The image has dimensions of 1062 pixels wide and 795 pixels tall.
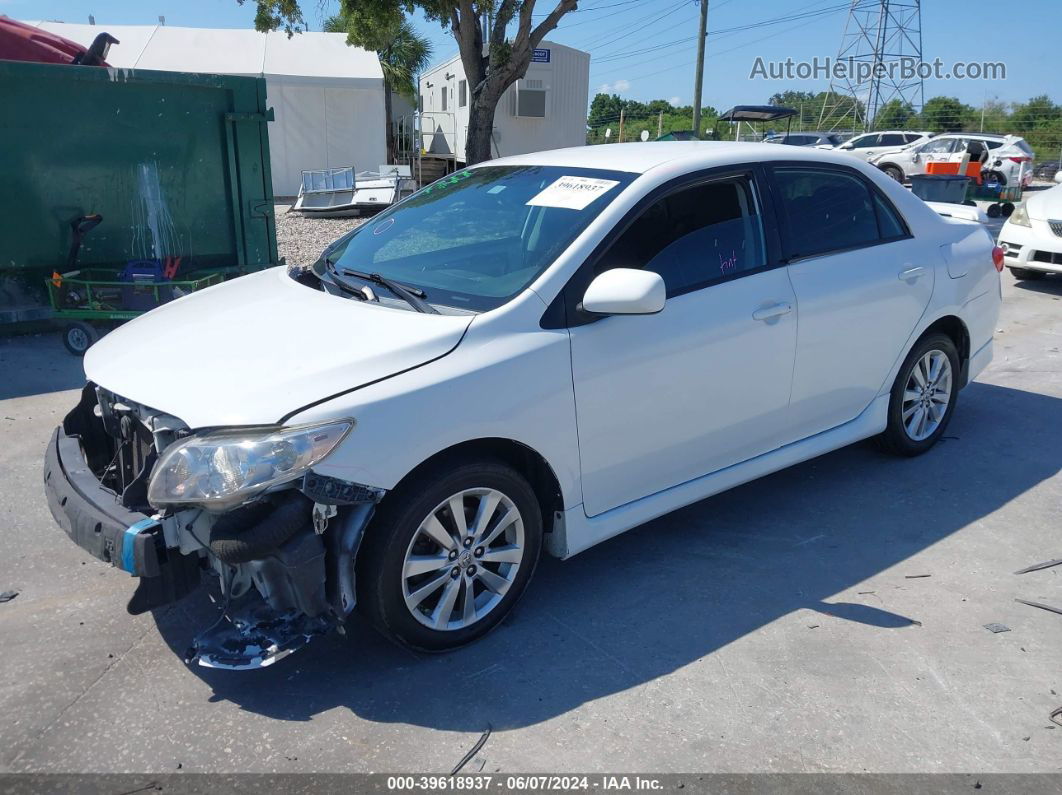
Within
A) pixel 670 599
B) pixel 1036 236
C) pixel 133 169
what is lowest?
pixel 670 599

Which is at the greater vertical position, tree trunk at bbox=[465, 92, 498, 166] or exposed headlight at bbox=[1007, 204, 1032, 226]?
tree trunk at bbox=[465, 92, 498, 166]

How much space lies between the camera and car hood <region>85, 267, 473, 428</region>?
2.81 meters

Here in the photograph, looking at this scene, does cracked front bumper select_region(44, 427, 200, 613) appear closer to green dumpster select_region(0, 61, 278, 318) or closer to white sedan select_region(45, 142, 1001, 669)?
white sedan select_region(45, 142, 1001, 669)

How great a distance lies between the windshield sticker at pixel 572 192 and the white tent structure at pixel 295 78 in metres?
20.3

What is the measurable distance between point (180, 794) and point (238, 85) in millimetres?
6811

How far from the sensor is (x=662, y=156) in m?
3.91

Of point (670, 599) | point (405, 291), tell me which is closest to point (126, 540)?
point (405, 291)

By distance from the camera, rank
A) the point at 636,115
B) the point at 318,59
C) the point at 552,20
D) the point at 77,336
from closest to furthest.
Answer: the point at 77,336
the point at 552,20
the point at 318,59
the point at 636,115

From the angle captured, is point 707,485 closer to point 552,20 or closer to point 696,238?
point 696,238

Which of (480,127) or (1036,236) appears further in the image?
(480,127)

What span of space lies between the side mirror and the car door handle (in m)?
0.81

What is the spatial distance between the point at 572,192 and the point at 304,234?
10915mm

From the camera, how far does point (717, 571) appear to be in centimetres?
386

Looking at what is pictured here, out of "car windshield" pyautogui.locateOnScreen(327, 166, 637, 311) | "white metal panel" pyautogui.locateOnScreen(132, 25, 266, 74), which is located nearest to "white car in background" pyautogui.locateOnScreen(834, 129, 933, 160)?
"white metal panel" pyautogui.locateOnScreen(132, 25, 266, 74)
